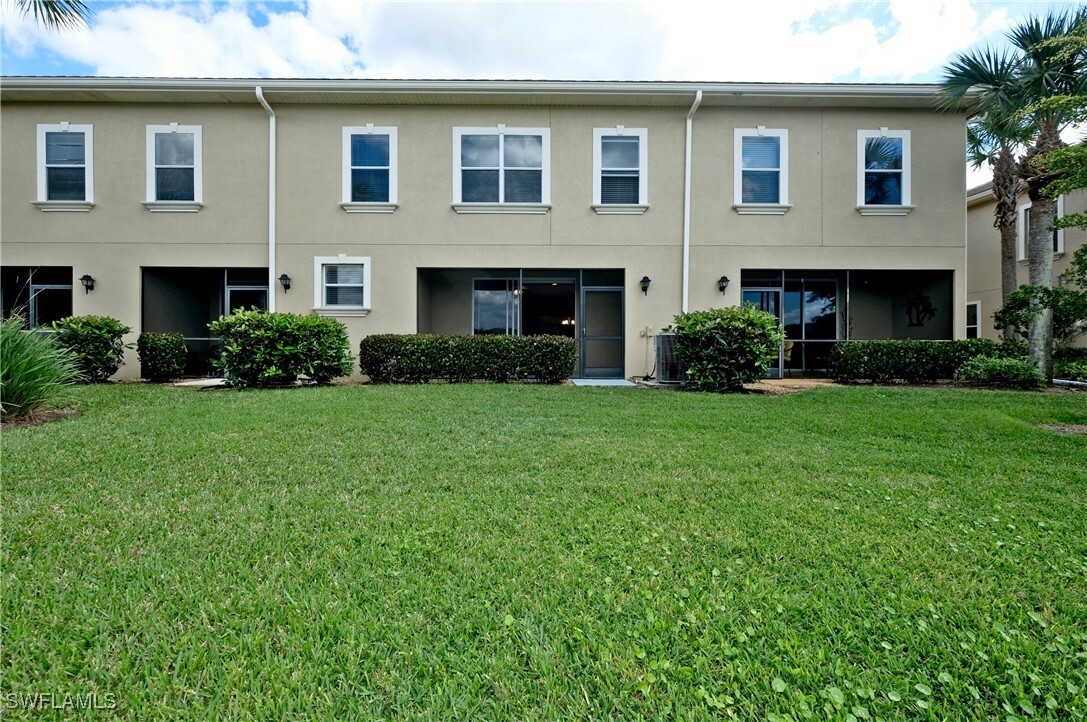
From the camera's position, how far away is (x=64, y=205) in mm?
9633

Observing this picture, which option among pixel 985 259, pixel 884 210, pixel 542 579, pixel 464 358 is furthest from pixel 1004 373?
pixel 542 579

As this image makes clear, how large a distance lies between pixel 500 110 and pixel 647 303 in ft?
15.8

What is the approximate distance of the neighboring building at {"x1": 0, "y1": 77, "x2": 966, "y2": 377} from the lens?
9.69 metres

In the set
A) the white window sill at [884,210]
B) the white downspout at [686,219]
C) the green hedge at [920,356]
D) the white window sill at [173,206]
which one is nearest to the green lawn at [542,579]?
the green hedge at [920,356]

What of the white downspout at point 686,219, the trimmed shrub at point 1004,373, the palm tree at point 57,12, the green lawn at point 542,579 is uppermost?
the palm tree at point 57,12

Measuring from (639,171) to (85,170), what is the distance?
1086cm

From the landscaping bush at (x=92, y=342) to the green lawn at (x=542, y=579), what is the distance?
16.5 feet

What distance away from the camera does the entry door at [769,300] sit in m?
11.0

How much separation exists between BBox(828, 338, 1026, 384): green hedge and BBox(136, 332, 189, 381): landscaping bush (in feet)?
41.7

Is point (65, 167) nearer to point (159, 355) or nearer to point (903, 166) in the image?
point (159, 355)

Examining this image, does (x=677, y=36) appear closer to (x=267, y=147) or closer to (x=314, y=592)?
(x=267, y=147)

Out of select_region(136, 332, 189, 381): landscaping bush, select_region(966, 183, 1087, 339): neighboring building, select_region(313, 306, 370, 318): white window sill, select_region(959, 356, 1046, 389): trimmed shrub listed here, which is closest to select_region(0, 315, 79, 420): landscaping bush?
select_region(136, 332, 189, 381): landscaping bush

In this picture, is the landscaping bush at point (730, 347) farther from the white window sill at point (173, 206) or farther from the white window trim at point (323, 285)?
the white window sill at point (173, 206)

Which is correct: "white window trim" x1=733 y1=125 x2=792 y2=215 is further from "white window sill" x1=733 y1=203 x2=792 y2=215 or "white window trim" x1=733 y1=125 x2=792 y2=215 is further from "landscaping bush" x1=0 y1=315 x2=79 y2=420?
"landscaping bush" x1=0 y1=315 x2=79 y2=420
